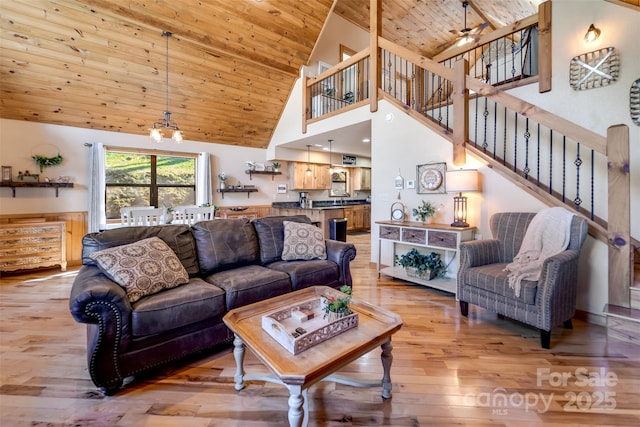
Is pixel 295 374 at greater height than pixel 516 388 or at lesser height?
greater

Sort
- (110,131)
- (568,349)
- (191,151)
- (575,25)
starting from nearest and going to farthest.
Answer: (568,349), (575,25), (110,131), (191,151)

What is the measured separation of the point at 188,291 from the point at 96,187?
3976 mm

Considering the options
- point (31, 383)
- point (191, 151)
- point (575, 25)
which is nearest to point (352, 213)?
point (191, 151)

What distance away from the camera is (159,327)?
1.73 meters

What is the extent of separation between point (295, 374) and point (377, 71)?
167 inches

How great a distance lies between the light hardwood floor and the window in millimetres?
3132

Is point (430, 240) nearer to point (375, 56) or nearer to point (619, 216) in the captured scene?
point (619, 216)

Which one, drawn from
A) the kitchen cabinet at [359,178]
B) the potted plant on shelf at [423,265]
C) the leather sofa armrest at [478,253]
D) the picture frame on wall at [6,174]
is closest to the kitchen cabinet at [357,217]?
the kitchen cabinet at [359,178]

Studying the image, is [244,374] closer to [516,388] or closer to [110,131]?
[516,388]

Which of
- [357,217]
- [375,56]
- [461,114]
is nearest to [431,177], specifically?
[461,114]

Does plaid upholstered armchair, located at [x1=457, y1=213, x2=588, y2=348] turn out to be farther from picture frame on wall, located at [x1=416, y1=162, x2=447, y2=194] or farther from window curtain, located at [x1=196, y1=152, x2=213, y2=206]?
window curtain, located at [x1=196, y1=152, x2=213, y2=206]

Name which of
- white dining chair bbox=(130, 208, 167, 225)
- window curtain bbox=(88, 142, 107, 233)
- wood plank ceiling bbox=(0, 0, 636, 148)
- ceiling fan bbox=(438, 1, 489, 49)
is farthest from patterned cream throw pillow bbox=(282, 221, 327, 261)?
ceiling fan bbox=(438, 1, 489, 49)

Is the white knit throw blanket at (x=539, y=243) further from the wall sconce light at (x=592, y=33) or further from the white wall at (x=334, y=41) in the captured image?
the white wall at (x=334, y=41)

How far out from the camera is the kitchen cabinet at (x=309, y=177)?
7.11 meters
